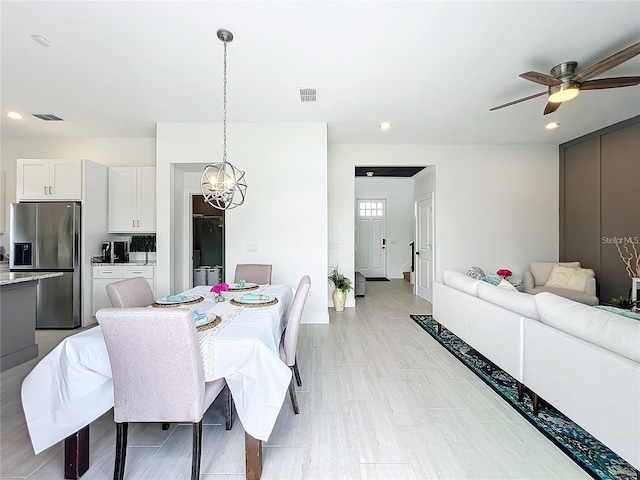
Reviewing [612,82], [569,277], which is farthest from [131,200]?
[569,277]

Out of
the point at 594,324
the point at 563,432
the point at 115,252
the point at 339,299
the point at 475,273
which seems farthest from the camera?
the point at 339,299

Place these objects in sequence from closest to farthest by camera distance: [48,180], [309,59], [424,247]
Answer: [309,59]
[48,180]
[424,247]

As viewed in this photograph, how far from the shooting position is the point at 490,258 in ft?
17.7

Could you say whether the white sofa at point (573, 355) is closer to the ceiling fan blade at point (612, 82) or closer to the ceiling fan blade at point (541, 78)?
the ceiling fan blade at point (541, 78)

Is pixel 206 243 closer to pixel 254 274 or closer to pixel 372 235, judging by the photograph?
pixel 254 274

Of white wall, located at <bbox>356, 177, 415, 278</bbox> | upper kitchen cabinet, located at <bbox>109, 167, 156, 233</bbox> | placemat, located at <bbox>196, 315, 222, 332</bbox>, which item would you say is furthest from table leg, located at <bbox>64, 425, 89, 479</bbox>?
white wall, located at <bbox>356, 177, 415, 278</bbox>

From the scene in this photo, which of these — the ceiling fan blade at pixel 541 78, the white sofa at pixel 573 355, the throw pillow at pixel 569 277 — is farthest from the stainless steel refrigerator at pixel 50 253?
the throw pillow at pixel 569 277

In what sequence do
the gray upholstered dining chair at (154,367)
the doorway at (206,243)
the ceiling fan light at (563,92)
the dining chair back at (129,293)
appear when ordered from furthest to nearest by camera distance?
the doorway at (206,243) → the ceiling fan light at (563,92) → the dining chair back at (129,293) → the gray upholstered dining chair at (154,367)

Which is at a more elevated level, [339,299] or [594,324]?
[594,324]

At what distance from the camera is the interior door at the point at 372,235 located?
349 inches

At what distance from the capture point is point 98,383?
154 cm

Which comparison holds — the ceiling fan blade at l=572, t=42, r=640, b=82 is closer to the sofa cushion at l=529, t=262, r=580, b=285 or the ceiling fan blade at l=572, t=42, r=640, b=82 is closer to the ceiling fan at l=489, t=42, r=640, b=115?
the ceiling fan at l=489, t=42, r=640, b=115

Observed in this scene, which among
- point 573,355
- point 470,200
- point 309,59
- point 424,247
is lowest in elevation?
point 573,355

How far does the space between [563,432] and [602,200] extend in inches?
174
